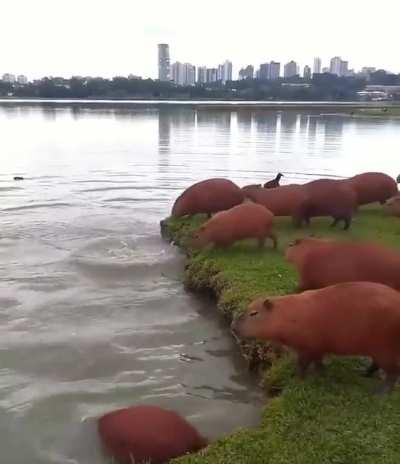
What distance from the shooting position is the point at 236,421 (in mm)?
5211

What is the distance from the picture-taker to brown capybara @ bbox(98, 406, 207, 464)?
462 cm

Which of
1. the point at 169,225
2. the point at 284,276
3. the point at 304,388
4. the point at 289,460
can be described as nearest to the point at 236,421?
the point at 304,388

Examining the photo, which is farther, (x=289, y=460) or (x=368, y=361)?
(x=368, y=361)

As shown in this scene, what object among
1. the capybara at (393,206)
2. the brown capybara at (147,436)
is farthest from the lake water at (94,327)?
the capybara at (393,206)

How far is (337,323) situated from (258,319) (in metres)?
0.68

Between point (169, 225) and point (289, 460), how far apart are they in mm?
7182

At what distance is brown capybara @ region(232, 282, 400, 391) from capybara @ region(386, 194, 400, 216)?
6.32 meters

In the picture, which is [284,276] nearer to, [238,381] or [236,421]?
[238,381]

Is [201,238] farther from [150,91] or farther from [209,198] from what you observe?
[150,91]

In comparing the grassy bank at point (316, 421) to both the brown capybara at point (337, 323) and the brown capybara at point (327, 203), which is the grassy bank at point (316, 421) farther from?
the brown capybara at point (327, 203)

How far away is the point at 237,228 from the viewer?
29.1 feet

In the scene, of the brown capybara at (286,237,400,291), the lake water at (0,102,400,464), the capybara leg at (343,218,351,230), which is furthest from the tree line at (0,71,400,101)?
the brown capybara at (286,237,400,291)

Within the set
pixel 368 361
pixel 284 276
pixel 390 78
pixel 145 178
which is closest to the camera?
pixel 368 361

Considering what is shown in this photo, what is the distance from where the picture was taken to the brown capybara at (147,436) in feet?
15.2
